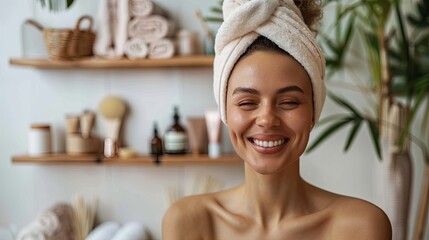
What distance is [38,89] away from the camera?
3.28 m

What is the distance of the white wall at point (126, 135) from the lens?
314 cm

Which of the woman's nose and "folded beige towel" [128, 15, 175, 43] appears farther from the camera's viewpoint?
"folded beige towel" [128, 15, 175, 43]

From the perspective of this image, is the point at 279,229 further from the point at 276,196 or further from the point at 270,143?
the point at 270,143

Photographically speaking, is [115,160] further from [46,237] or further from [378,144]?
[378,144]

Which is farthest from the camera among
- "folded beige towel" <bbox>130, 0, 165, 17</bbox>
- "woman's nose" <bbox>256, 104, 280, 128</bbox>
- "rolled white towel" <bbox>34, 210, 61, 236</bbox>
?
"folded beige towel" <bbox>130, 0, 165, 17</bbox>

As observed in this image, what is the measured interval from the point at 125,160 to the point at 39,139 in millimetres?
472

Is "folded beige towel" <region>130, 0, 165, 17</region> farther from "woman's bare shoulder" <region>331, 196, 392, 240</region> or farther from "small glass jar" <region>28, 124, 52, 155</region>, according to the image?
"woman's bare shoulder" <region>331, 196, 392, 240</region>

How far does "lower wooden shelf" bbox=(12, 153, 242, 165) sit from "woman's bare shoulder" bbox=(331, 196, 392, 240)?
166cm

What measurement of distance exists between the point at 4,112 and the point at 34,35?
0.46 metres

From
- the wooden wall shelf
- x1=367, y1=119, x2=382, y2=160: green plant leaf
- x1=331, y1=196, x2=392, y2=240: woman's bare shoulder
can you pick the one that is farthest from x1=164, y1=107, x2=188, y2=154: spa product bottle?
x1=331, y1=196, x2=392, y2=240: woman's bare shoulder

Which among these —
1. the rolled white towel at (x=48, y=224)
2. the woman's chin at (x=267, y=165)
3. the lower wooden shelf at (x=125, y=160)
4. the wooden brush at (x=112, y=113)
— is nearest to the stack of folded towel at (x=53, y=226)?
the rolled white towel at (x=48, y=224)

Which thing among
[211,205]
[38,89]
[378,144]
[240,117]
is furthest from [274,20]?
[38,89]

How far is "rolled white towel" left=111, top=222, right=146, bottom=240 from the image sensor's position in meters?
2.85

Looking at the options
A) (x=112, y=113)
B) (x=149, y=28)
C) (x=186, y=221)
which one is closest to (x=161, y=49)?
(x=149, y=28)
